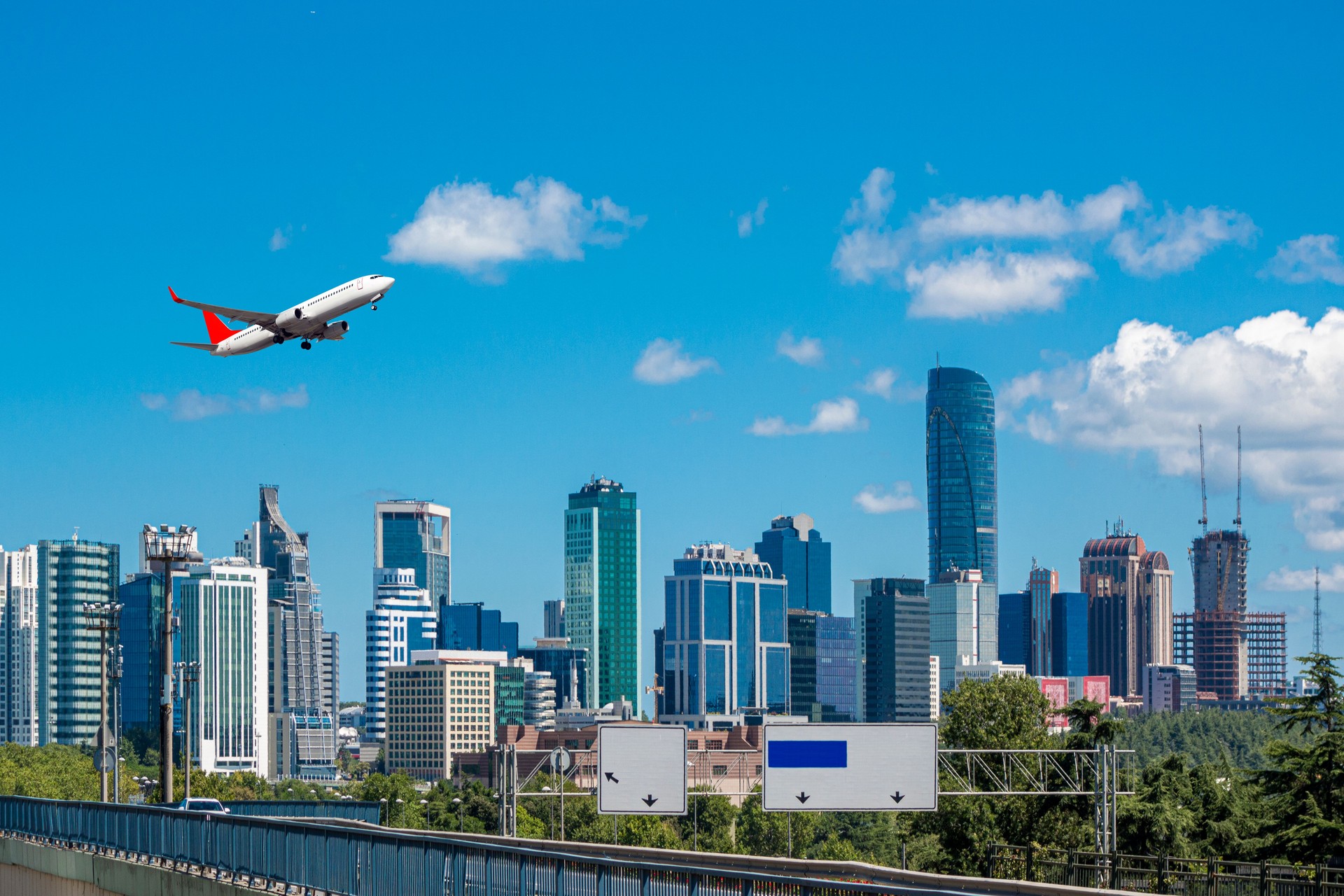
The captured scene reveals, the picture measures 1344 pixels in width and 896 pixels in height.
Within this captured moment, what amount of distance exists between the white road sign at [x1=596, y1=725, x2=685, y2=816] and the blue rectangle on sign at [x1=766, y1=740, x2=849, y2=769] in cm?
291

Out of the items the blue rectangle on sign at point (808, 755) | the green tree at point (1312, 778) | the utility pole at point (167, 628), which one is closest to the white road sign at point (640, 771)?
the blue rectangle on sign at point (808, 755)

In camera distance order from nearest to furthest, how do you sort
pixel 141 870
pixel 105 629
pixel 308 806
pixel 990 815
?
pixel 141 870
pixel 308 806
pixel 105 629
pixel 990 815

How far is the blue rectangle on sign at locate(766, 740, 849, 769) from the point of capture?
57000 mm

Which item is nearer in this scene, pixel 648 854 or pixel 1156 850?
pixel 648 854

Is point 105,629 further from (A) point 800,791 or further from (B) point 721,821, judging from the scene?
(B) point 721,821

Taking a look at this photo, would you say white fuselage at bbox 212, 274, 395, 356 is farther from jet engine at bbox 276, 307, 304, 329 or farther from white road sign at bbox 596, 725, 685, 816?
white road sign at bbox 596, 725, 685, 816

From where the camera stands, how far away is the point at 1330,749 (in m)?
60.3

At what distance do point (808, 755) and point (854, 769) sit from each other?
56.7 inches

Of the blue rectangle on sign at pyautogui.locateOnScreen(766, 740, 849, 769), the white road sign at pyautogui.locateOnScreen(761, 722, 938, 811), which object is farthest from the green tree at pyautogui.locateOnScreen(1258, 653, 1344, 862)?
the blue rectangle on sign at pyautogui.locateOnScreen(766, 740, 849, 769)

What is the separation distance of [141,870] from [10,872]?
9.56 m

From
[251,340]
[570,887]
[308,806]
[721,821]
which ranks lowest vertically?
[721,821]

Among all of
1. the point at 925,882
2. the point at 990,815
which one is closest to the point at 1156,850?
the point at 990,815

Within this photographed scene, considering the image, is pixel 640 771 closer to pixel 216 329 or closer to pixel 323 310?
pixel 323 310

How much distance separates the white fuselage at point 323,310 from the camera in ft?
247
